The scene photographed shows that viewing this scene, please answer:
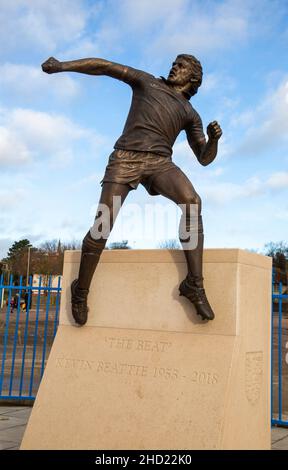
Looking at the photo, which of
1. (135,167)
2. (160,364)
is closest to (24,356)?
(160,364)

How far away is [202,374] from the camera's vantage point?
3.78 meters

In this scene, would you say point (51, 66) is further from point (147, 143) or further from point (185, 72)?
point (185, 72)

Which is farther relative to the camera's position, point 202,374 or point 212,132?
point 212,132

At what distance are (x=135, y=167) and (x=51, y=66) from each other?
3.70 feet

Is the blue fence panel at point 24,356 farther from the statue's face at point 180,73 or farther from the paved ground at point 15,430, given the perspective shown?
the statue's face at point 180,73

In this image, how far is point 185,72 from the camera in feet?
15.1

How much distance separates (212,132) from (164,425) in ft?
8.12

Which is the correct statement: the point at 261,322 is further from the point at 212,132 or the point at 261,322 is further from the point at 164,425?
the point at 212,132

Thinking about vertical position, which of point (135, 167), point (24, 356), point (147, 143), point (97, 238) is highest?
point (147, 143)

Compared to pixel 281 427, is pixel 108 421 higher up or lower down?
higher up

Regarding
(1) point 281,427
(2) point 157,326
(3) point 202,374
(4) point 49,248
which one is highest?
(4) point 49,248
